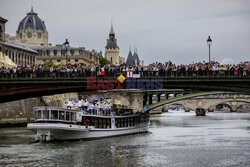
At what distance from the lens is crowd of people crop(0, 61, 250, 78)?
49.3 m

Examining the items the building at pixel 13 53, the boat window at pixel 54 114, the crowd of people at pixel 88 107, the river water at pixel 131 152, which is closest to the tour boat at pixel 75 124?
the boat window at pixel 54 114

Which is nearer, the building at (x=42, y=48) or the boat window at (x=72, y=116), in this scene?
the boat window at (x=72, y=116)

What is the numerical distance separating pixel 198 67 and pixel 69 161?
19.7 meters

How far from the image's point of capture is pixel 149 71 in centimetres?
5131

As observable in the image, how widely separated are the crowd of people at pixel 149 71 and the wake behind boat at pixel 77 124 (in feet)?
14.3

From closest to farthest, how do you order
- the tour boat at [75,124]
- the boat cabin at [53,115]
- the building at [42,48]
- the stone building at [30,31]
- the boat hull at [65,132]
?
the boat hull at [65,132] < the tour boat at [75,124] < the boat cabin at [53,115] < the building at [42,48] < the stone building at [30,31]

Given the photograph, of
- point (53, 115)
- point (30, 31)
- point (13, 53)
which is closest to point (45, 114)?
point (53, 115)

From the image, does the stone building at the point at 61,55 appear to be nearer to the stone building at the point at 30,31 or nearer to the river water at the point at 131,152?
the stone building at the point at 30,31

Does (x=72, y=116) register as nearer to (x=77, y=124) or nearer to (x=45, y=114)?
(x=77, y=124)

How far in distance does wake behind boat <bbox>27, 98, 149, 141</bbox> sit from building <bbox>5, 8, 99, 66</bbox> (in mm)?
101910

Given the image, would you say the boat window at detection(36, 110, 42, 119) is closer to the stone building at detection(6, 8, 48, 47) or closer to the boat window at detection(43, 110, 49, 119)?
the boat window at detection(43, 110, 49, 119)

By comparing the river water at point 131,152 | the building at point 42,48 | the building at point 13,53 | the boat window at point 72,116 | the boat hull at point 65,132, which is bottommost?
the river water at point 131,152

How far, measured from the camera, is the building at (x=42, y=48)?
16638 centimetres

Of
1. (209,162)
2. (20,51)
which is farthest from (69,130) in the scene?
(20,51)
